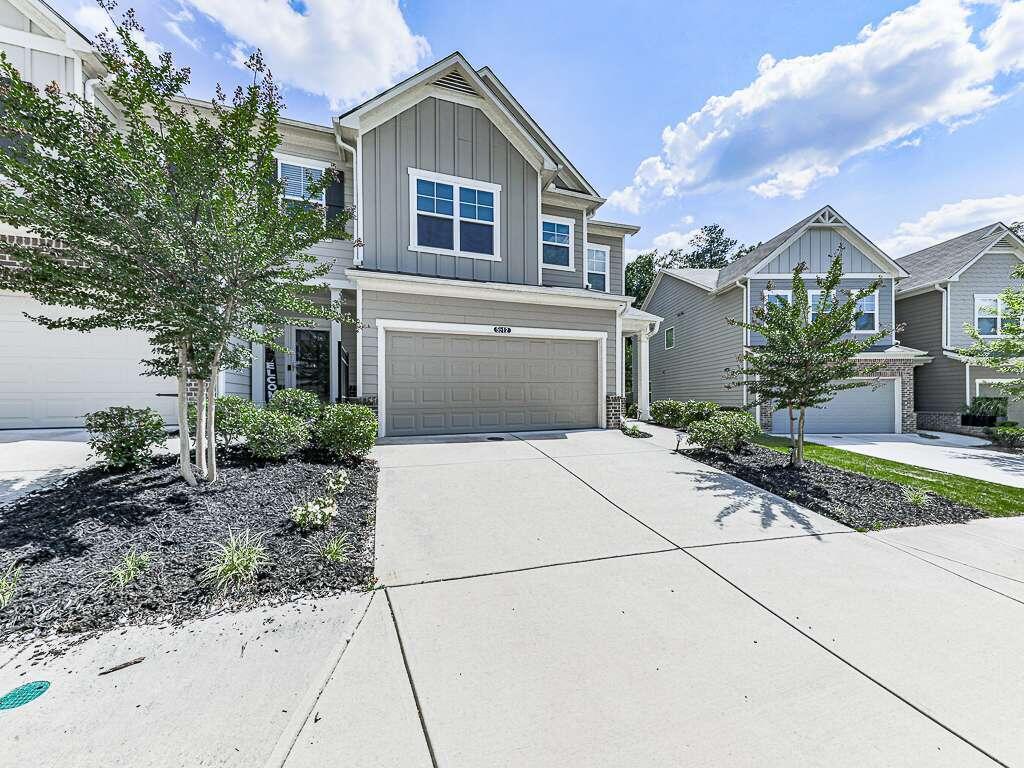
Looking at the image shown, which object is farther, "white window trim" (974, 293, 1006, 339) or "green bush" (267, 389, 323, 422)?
"white window trim" (974, 293, 1006, 339)

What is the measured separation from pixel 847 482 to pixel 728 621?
16.4 feet

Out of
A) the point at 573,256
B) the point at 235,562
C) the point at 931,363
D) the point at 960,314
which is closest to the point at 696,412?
the point at 573,256

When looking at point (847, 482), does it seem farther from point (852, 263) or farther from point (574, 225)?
point (852, 263)

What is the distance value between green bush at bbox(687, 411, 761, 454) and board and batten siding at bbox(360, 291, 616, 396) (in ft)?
9.18

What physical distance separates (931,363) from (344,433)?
66.5 feet

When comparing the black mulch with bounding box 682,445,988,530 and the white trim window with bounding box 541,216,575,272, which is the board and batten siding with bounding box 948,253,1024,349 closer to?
the black mulch with bounding box 682,445,988,530

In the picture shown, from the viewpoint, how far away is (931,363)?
15.1 m

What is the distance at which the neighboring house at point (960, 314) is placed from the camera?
557 inches

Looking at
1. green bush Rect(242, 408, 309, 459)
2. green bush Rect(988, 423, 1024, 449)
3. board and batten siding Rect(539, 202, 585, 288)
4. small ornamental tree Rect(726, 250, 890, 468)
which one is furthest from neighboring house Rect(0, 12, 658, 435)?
green bush Rect(988, 423, 1024, 449)

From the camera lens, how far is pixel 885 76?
32.2 feet

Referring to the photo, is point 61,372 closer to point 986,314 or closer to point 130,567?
point 130,567

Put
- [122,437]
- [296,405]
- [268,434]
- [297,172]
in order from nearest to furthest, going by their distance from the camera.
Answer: [122,437] → [268,434] → [296,405] → [297,172]

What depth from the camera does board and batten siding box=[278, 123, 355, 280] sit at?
9.38m

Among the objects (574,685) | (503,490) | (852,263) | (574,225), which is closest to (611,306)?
(574,225)
